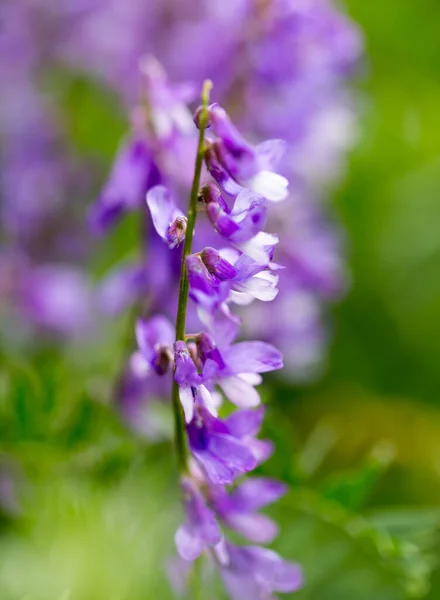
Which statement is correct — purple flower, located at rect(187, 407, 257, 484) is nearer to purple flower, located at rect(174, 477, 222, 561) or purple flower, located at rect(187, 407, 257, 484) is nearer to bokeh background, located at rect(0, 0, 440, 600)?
purple flower, located at rect(174, 477, 222, 561)

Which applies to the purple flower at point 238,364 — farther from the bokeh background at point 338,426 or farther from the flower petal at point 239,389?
the bokeh background at point 338,426

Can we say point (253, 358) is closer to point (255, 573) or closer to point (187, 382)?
point (187, 382)

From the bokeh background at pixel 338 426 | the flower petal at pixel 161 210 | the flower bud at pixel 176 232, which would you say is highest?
the flower petal at pixel 161 210

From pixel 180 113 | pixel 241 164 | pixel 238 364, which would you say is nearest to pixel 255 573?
pixel 238 364

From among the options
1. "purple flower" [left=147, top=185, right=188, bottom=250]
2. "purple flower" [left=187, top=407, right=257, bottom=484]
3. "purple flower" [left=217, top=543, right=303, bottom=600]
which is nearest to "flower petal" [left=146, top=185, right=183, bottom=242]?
"purple flower" [left=147, top=185, right=188, bottom=250]

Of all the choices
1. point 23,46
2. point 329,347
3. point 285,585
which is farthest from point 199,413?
point 23,46

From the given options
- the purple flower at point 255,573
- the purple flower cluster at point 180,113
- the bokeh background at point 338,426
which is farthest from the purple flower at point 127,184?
the purple flower at point 255,573

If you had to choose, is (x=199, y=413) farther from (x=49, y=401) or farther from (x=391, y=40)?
(x=391, y=40)
